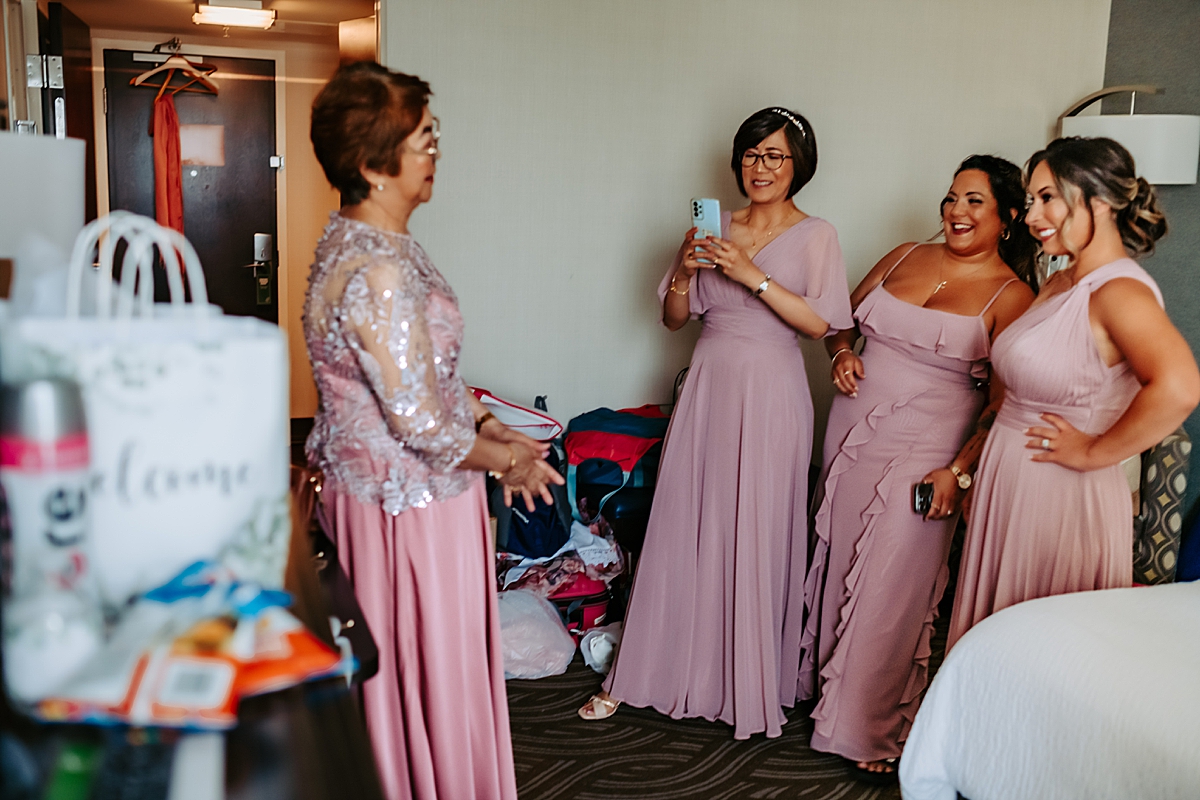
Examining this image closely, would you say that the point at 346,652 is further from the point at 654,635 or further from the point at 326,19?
the point at 326,19

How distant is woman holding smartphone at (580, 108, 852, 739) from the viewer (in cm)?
273

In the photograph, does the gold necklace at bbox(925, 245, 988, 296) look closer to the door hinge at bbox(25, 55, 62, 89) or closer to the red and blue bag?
the red and blue bag

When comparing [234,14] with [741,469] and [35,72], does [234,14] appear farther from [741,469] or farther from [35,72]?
[741,469]

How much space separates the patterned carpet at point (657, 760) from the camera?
8.20 feet

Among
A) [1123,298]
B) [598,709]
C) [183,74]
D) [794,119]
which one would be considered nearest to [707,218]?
[794,119]

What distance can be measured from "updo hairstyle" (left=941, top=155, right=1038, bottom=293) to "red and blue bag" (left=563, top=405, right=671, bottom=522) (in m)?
1.17

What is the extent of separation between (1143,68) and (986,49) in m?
0.59

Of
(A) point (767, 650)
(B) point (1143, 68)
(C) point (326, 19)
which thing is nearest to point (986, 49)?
(B) point (1143, 68)

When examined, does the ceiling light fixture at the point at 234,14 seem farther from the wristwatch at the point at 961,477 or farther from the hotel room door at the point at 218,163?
the wristwatch at the point at 961,477

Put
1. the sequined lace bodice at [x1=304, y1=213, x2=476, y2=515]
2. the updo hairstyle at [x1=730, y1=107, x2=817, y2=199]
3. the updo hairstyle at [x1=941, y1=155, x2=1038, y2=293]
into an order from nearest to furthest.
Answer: the sequined lace bodice at [x1=304, y1=213, x2=476, y2=515] → the updo hairstyle at [x1=941, y1=155, x2=1038, y2=293] → the updo hairstyle at [x1=730, y1=107, x2=817, y2=199]

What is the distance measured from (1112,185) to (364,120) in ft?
4.98

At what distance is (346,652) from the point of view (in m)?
0.92

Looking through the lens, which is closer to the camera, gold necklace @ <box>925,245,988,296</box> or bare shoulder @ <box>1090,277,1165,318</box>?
bare shoulder @ <box>1090,277,1165,318</box>

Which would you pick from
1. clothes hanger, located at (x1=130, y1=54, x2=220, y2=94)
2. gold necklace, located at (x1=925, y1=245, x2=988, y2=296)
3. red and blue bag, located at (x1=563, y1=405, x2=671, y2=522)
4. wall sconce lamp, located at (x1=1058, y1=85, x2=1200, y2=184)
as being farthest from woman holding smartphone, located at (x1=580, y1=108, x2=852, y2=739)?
clothes hanger, located at (x1=130, y1=54, x2=220, y2=94)
